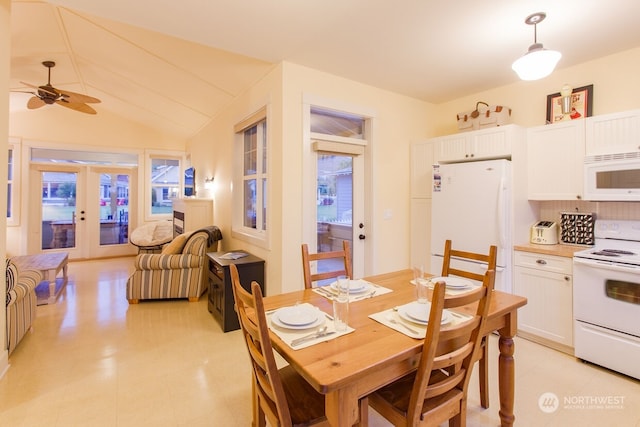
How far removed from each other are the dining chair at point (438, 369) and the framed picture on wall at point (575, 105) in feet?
8.57

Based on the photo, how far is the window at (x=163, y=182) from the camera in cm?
700

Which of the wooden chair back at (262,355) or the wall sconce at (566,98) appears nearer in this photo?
the wooden chair back at (262,355)

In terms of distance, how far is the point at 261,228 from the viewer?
3.73m

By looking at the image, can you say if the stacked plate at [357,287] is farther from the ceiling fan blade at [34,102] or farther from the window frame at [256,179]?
the ceiling fan blade at [34,102]

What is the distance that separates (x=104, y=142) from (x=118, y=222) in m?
1.75

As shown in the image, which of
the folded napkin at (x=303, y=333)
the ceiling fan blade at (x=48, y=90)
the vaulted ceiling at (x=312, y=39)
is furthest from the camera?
the ceiling fan blade at (x=48, y=90)

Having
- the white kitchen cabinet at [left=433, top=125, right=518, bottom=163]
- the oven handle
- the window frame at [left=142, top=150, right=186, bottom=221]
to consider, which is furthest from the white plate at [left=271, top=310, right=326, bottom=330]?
the window frame at [left=142, top=150, right=186, bottom=221]

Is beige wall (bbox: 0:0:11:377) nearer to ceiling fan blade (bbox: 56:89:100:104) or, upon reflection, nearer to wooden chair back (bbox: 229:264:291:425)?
ceiling fan blade (bbox: 56:89:100:104)

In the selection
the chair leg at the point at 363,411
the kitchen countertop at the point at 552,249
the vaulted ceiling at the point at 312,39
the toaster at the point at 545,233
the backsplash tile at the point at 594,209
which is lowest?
the chair leg at the point at 363,411

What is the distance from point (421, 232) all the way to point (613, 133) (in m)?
1.93

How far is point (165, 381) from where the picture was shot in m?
2.24

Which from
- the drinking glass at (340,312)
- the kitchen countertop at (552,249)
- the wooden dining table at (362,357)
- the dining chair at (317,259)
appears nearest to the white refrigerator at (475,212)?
the kitchen countertop at (552,249)

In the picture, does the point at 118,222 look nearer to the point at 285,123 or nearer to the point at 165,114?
the point at 165,114

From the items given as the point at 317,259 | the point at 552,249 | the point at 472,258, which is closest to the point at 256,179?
the point at 317,259
